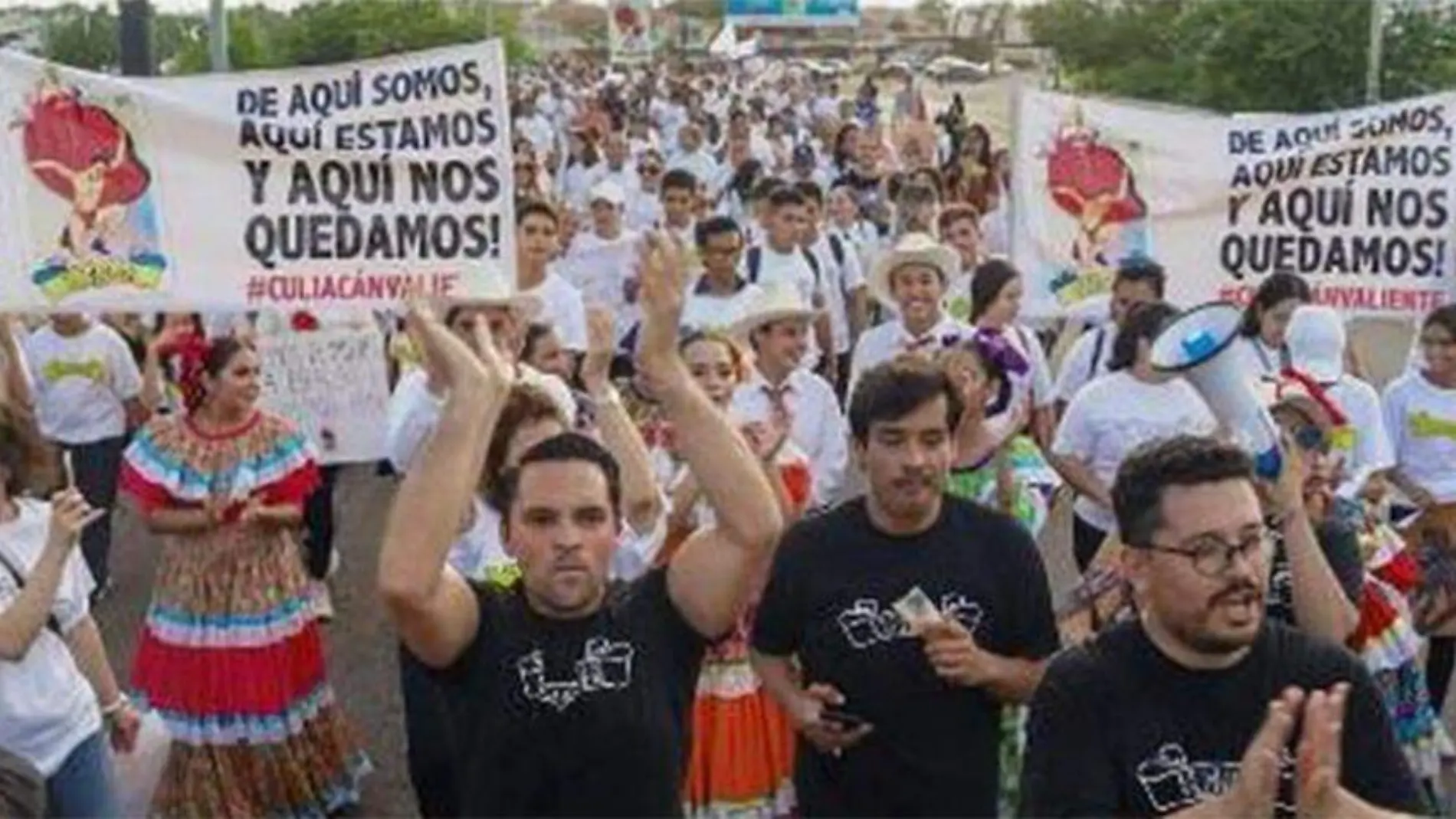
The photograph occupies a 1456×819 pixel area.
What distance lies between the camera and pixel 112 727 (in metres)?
5.09


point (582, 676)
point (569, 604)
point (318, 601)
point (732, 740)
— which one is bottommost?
point (732, 740)

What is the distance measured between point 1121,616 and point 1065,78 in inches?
1633

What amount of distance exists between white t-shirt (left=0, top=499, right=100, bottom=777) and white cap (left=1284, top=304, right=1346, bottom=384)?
3.45 m

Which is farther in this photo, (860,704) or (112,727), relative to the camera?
(112,727)

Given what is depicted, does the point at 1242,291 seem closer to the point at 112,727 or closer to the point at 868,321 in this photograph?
the point at 868,321

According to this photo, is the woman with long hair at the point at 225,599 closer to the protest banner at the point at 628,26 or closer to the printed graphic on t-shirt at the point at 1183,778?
the printed graphic on t-shirt at the point at 1183,778

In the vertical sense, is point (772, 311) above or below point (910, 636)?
above

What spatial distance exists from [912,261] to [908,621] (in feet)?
13.2

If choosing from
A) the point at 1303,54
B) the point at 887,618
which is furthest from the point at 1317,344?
the point at 1303,54

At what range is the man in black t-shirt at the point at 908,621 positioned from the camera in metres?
4.19

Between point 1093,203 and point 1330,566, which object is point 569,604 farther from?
point 1093,203

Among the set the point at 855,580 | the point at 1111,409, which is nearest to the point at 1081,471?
the point at 1111,409

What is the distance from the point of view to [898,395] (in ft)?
14.2

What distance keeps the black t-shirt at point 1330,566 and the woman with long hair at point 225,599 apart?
3089 millimetres
